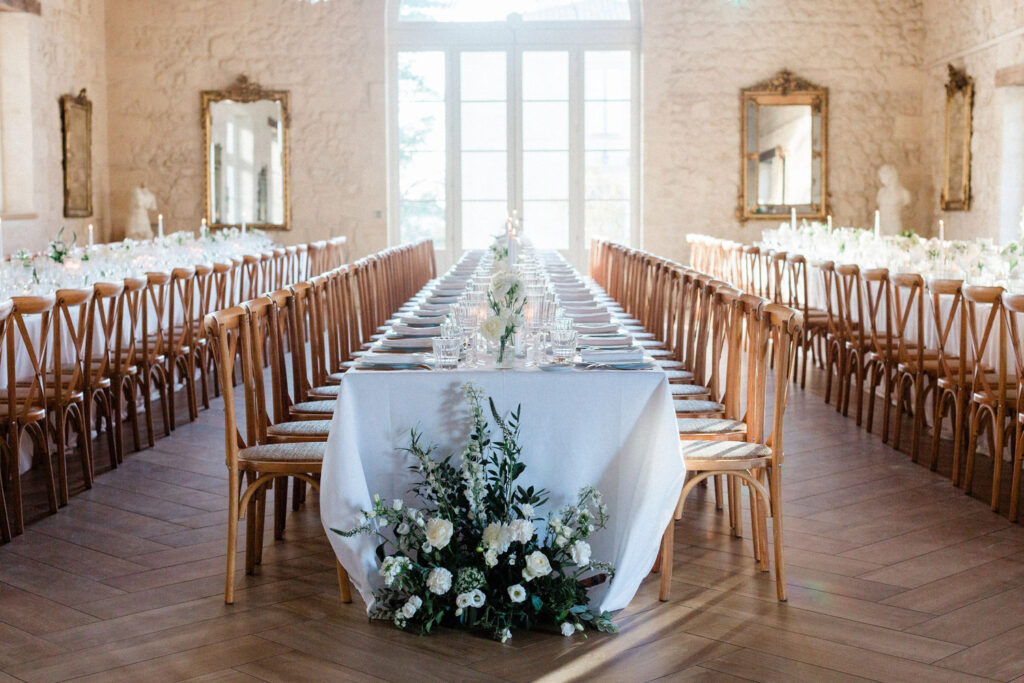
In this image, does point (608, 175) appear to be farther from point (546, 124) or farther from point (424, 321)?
point (424, 321)

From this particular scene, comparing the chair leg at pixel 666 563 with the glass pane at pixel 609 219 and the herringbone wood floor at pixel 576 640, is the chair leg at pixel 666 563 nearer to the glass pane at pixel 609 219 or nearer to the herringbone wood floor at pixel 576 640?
the herringbone wood floor at pixel 576 640

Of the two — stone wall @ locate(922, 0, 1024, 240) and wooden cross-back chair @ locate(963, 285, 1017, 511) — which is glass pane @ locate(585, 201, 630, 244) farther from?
wooden cross-back chair @ locate(963, 285, 1017, 511)

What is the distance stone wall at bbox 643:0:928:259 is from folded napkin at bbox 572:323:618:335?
864 centimetres

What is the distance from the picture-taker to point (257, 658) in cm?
307

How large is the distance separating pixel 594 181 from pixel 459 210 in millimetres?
1735

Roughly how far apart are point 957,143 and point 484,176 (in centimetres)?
552

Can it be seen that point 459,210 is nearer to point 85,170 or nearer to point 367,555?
point 85,170

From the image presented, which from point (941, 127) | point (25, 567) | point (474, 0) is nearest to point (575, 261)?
point (474, 0)

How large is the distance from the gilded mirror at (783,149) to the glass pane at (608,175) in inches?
56.3

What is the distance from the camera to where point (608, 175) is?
13711 mm

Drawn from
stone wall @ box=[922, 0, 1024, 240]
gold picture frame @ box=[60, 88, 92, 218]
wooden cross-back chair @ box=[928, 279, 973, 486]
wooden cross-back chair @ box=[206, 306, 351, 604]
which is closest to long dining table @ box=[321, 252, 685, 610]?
wooden cross-back chair @ box=[206, 306, 351, 604]

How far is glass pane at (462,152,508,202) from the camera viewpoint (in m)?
13.7

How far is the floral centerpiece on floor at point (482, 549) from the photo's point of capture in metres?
3.14

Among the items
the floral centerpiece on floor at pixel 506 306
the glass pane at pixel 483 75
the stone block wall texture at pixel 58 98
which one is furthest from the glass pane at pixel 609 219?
the floral centerpiece on floor at pixel 506 306
